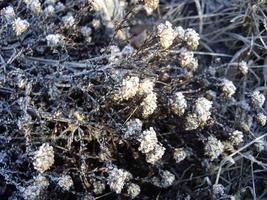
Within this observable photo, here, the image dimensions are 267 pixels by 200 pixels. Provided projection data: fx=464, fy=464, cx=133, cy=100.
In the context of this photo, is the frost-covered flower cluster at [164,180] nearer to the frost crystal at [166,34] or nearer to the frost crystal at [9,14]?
the frost crystal at [166,34]

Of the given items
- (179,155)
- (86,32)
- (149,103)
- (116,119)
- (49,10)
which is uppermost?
(49,10)

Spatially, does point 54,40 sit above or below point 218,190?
above

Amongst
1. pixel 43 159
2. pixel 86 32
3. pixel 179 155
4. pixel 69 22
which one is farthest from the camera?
pixel 86 32

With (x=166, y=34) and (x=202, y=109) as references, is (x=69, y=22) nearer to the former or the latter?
(x=166, y=34)

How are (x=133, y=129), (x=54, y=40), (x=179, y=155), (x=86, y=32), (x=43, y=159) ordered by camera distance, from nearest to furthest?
(x=43, y=159) < (x=133, y=129) < (x=179, y=155) < (x=54, y=40) < (x=86, y=32)

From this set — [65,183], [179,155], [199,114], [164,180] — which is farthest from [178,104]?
[65,183]

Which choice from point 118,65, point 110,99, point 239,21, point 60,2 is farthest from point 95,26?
point 239,21
